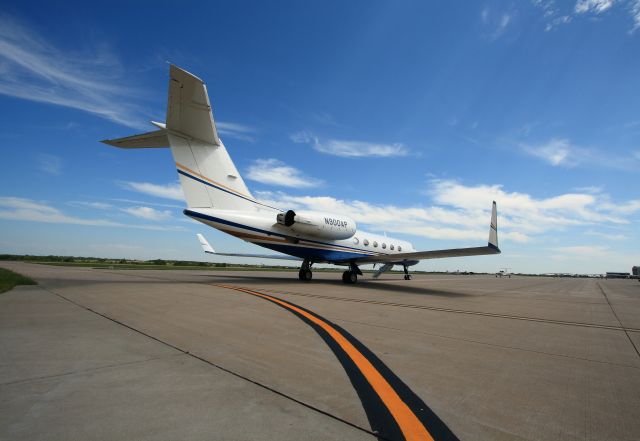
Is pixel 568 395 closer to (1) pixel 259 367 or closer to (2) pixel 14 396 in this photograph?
(1) pixel 259 367

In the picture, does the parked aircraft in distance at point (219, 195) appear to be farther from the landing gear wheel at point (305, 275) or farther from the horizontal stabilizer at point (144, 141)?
the landing gear wheel at point (305, 275)

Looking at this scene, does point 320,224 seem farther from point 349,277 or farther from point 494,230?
point 494,230

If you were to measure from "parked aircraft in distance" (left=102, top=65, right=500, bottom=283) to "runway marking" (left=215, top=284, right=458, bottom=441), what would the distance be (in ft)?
30.3

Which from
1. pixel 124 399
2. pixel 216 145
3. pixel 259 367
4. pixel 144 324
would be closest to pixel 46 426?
pixel 124 399

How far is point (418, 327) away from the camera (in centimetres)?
618

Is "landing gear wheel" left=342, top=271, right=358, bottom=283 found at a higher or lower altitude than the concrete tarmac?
higher

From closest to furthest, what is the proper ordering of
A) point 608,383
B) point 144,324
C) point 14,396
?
point 14,396 → point 608,383 → point 144,324

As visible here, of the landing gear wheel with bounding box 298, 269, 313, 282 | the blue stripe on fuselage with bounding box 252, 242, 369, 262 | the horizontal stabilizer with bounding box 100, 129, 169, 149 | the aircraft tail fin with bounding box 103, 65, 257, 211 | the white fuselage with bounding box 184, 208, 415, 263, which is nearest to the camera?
the aircraft tail fin with bounding box 103, 65, 257, 211

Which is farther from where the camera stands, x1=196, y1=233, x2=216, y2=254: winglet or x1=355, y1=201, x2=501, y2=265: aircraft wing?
x1=196, y1=233, x2=216, y2=254: winglet

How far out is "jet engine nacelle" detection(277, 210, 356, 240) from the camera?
15.1m

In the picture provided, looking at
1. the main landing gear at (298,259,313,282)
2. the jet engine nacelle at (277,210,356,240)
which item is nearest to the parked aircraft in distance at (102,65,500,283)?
the jet engine nacelle at (277,210,356,240)

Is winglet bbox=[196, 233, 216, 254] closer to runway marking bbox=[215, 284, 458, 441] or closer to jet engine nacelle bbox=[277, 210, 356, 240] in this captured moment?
jet engine nacelle bbox=[277, 210, 356, 240]

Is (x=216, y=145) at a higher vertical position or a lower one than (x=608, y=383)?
higher

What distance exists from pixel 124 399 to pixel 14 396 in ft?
2.72
